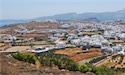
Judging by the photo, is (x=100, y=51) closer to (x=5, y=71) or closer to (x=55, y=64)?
(x=55, y=64)

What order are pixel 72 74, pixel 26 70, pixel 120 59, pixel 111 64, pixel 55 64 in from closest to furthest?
pixel 26 70 → pixel 72 74 → pixel 55 64 → pixel 111 64 → pixel 120 59

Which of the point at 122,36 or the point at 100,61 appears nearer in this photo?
the point at 100,61

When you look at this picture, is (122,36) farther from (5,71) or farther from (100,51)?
(5,71)

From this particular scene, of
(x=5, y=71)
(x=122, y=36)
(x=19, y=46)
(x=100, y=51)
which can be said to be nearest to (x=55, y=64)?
(x=5, y=71)

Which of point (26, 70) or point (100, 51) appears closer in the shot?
point (26, 70)

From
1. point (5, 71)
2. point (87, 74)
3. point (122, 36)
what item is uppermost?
point (5, 71)

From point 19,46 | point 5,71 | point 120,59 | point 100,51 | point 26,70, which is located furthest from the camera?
point 19,46

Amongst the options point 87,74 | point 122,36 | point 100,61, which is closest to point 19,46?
point 100,61

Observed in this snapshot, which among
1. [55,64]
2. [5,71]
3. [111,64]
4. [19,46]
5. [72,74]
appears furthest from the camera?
[19,46]

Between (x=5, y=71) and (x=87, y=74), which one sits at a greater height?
(x=5, y=71)
